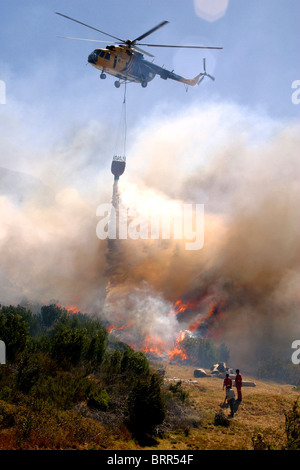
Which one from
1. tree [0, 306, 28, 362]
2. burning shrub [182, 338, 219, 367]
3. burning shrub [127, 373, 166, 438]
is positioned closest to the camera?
burning shrub [127, 373, 166, 438]

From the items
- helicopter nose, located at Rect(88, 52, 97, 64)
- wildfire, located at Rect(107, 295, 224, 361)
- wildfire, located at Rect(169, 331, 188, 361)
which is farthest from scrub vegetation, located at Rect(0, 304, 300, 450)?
wildfire, located at Rect(169, 331, 188, 361)

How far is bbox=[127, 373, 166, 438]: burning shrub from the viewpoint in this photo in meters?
12.8

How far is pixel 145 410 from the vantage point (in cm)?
1301

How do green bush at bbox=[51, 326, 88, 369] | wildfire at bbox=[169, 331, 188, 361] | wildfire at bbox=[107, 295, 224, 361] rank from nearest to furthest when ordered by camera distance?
green bush at bbox=[51, 326, 88, 369], wildfire at bbox=[107, 295, 224, 361], wildfire at bbox=[169, 331, 188, 361]

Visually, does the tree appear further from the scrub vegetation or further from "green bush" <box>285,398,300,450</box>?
"green bush" <box>285,398,300,450</box>

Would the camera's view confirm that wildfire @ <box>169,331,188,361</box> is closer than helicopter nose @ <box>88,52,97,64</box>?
No

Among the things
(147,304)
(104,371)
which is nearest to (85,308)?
(147,304)

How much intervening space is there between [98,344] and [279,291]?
41.0 metres

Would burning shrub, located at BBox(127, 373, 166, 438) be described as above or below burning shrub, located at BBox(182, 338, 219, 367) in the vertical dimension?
above

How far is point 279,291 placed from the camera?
52.1 meters

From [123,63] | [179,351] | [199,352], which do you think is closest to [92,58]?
[123,63]
